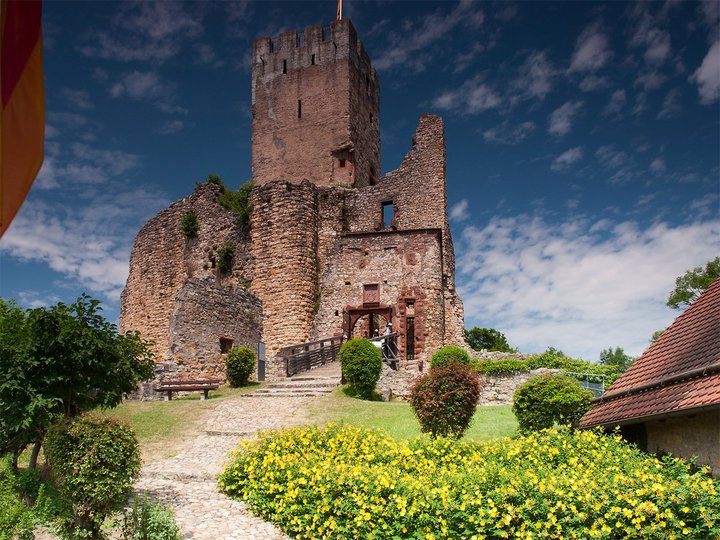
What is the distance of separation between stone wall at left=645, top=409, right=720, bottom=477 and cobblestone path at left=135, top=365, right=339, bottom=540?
5624 mm

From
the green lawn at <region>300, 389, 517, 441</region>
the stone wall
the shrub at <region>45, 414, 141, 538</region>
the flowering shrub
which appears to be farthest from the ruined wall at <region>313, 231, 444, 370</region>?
the shrub at <region>45, 414, 141, 538</region>

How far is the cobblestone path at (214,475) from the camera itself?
27.6 ft

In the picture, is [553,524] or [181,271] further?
[181,271]

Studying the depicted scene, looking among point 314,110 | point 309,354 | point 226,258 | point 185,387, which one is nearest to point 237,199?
point 226,258

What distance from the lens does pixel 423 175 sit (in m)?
30.2

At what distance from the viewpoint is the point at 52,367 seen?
9.10 m

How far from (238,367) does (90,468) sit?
13.9 m

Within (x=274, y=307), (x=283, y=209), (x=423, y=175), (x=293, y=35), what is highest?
(x=293, y=35)

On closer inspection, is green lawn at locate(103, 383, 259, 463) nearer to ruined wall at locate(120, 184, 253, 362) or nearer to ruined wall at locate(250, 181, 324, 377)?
ruined wall at locate(250, 181, 324, 377)

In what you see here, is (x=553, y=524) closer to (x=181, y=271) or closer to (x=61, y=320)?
(x=61, y=320)

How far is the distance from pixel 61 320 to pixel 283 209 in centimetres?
1861

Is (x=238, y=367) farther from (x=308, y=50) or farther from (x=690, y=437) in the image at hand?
(x=308, y=50)

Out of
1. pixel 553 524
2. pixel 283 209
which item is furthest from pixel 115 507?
pixel 283 209

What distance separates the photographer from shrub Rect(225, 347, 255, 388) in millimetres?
21562
